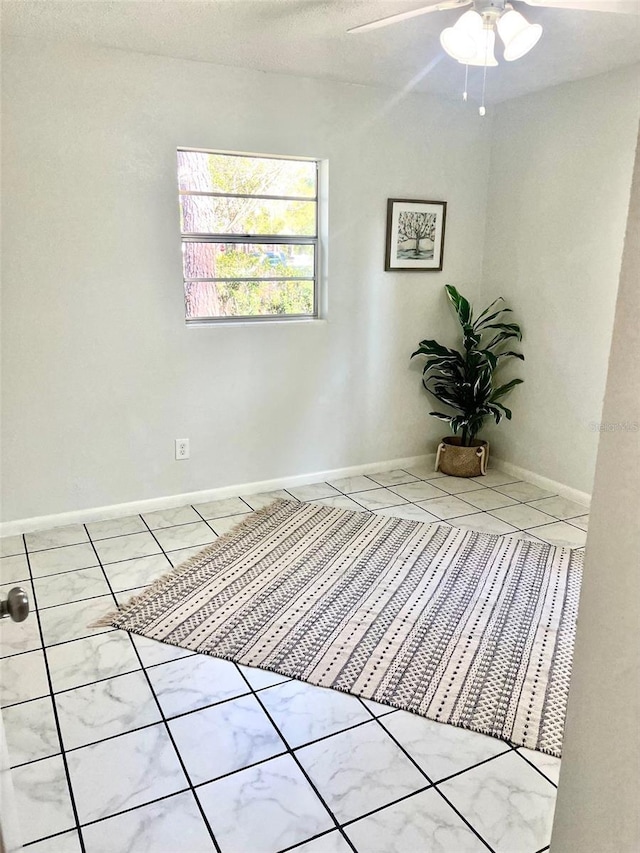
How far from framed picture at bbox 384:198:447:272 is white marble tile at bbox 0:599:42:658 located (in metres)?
2.71

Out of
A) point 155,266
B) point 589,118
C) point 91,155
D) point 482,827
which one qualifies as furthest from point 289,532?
point 589,118

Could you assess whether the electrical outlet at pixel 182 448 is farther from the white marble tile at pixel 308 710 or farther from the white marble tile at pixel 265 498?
the white marble tile at pixel 308 710

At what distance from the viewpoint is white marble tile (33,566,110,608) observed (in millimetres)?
2564

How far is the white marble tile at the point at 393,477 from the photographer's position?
400cm

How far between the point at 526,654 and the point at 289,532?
1.35m

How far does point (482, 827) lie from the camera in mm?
1555

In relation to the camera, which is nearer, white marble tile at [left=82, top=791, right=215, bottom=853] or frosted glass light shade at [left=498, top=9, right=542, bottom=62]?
white marble tile at [left=82, top=791, right=215, bottom=853]

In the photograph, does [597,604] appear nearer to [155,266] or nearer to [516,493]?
[155,266]

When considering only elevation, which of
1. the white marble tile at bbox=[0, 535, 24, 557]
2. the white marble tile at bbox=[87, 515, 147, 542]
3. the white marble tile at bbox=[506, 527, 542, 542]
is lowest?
the white marble tile at bbox=[0, 535, 24, 557]

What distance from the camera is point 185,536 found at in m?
3.16

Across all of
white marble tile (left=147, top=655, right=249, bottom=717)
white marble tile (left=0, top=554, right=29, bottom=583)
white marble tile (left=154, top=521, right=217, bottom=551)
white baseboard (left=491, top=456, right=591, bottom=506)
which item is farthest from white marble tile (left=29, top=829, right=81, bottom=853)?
white baseboard (left=491, top=456, right=591, bottom=506)

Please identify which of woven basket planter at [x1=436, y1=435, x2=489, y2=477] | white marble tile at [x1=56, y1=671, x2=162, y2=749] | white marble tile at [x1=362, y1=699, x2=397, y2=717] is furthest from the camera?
woven basket planter at [x1=436, y1=435, x2=489, y2=477]

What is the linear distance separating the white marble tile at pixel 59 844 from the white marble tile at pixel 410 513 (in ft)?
7.35

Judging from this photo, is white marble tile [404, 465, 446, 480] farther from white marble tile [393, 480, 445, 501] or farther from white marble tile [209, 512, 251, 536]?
white marble tile [209, 512, 251, 536]
